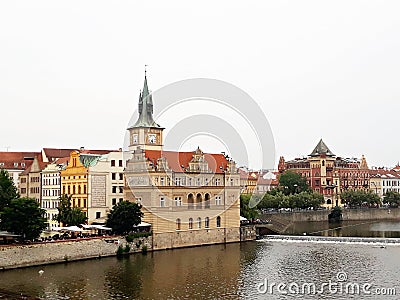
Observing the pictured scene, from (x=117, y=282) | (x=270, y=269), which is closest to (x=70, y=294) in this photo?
(x=117, y=282)

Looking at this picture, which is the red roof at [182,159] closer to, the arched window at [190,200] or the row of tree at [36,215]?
the arched window at [190,200]

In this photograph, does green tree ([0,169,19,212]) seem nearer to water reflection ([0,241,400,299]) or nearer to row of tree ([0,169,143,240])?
row of tree ([0,169,143,240])

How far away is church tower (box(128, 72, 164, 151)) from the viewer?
80.1 m

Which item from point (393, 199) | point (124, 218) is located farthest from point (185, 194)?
point (393, 199)

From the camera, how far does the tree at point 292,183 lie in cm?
12319

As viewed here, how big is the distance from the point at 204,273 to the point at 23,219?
588 inches

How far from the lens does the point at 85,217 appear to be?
196 feet

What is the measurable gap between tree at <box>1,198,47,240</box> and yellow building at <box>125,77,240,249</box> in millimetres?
13717

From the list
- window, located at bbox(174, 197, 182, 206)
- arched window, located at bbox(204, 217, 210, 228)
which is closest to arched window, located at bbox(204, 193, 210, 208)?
arched window, located at bbox(204, 217, 210, 228)

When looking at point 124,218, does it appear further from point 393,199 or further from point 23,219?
point 393,199

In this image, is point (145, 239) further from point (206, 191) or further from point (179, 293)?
point (179, 293)

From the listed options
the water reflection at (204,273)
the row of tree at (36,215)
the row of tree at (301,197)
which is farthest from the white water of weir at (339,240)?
the row of tree at (301,197)

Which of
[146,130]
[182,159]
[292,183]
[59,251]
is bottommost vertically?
[59,251]

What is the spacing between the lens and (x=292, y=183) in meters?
124
